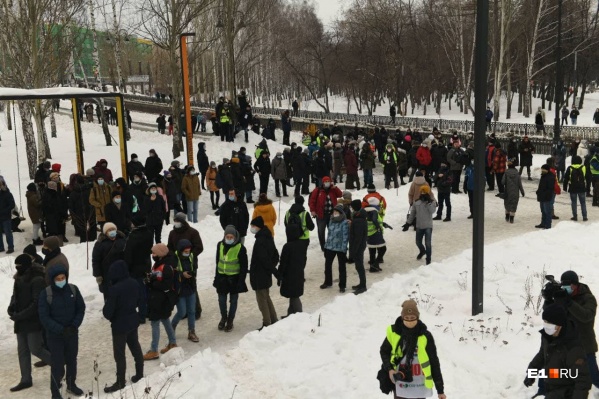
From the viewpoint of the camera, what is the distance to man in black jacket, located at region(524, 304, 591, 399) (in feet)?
18.3

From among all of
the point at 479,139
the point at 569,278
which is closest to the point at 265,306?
the point at 479,139

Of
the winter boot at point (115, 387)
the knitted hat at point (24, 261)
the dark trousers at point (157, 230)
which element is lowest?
the winter boot at point (115, 387)

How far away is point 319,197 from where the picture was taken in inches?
545

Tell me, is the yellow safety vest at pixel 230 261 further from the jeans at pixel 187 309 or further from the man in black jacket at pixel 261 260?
the jeans at pixel 187 309

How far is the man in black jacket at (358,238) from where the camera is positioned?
37.2 ft

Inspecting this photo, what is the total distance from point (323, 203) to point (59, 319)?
289 inches

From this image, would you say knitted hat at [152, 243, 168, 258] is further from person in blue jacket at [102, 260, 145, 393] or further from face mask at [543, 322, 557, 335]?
face mask at [543, 322, 557, 335]

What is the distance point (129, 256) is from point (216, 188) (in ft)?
30.8

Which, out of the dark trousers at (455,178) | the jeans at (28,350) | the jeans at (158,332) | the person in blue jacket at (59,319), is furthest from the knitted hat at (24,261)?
the dark trousers at (455,178)

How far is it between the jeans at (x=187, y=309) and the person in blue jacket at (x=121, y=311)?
1.26 m

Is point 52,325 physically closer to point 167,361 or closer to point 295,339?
point 167,361

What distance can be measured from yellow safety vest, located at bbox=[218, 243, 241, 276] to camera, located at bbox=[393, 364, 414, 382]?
4.10 metres

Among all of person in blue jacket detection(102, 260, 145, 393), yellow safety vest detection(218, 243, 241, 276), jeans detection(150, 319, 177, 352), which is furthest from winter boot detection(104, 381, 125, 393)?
yellow safety vest detection(218, 243, 241, 276)

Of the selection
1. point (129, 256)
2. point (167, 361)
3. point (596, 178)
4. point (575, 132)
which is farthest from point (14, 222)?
point (575, 132)
